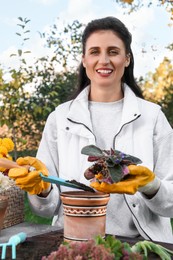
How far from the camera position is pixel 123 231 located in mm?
2025

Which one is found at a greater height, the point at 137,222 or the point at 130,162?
the point at 130,162

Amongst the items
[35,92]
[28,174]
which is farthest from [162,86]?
[28,174]

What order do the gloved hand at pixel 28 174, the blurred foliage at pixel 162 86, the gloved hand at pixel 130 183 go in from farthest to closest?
the blurred foliage at pixel 162 86
the gloved hand at pixel 28 174
the gloved hand at pixel 130 183

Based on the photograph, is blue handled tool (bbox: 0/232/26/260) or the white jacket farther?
the white jacket

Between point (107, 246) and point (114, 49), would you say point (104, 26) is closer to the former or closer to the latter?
point (114, 49)

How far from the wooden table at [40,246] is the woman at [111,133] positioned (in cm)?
39

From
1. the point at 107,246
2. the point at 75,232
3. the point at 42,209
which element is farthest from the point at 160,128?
the point at 107,246

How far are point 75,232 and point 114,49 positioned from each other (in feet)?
3.40

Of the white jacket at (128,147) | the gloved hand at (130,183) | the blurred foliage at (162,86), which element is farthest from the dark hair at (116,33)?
the blurred foliage at (162,86)

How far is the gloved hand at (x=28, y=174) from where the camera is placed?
5.02ft

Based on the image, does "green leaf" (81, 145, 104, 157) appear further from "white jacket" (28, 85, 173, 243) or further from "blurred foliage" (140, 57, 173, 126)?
"blurred foliage" (140, 57, 173, 126)

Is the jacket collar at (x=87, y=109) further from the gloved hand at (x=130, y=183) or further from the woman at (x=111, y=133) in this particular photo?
the gloved hand at (x=130, y=183)

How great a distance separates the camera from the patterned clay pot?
1323 millimetres

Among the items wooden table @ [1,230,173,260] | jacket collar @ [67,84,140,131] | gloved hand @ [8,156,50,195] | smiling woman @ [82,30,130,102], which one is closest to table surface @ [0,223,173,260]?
wooden table @ [1,230,173,260]
